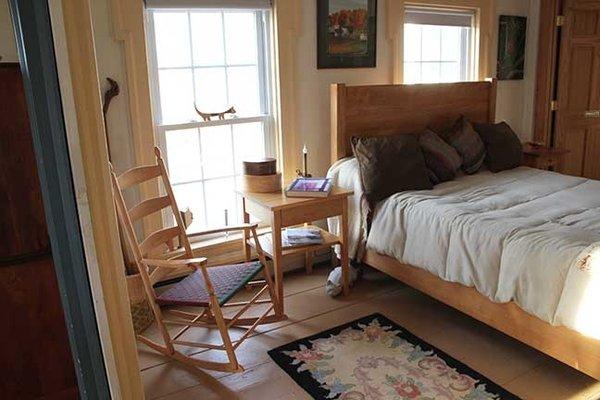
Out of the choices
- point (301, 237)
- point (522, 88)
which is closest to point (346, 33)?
point (301, 237)

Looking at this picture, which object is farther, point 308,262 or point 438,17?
point 438,17

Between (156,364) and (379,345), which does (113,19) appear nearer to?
(156,364)

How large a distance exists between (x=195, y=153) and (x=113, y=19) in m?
0.92

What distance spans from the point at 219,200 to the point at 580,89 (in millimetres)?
3616

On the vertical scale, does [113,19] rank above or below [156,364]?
above

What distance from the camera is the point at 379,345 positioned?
8.74ft

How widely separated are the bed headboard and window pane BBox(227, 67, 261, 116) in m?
0.54

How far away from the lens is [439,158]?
3.43 metres

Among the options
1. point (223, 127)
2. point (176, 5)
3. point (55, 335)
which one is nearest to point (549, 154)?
point (223, 127)

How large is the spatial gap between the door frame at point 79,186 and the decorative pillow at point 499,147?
3201mm

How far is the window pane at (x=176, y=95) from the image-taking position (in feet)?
10.0

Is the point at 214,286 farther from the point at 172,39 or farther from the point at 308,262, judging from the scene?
the point at 172,39

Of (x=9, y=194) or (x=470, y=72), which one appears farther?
(x=470, y=72)

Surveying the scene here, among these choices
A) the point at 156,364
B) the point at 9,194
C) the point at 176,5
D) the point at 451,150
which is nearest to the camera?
the point at 9,194
